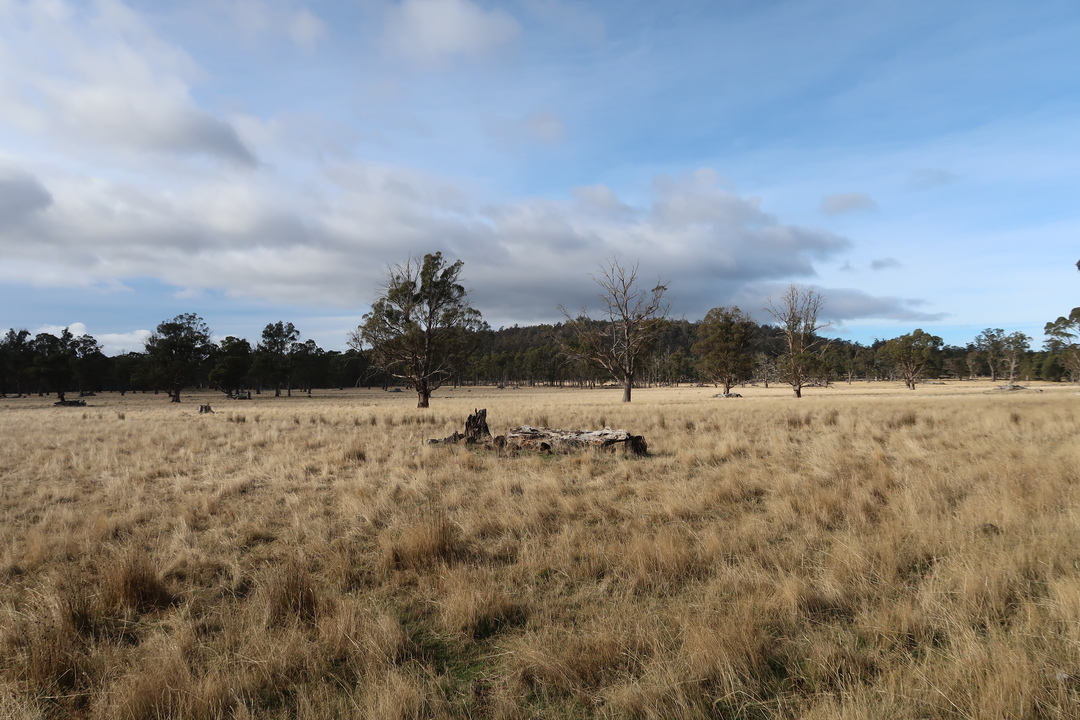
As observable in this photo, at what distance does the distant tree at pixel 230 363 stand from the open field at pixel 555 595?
74584 mm

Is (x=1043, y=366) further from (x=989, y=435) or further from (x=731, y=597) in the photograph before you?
(x=731, y=597)

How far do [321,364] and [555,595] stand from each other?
398 ft

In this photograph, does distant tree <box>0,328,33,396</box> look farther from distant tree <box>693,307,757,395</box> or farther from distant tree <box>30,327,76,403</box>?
distant tree <box>693,307,757,395</box>

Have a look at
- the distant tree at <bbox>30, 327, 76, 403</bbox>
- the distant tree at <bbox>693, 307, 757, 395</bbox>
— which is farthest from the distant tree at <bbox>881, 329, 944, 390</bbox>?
the distant tree at <bbox>30, 327, 76, 403</bbox>

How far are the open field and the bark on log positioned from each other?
101 inches

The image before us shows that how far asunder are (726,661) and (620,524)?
3374 millimetres

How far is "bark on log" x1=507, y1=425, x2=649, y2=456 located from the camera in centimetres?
1213

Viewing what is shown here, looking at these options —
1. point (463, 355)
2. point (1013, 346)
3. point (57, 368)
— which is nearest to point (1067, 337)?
point (1013, 346)

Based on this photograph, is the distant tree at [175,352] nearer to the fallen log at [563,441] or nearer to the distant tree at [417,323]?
the distant tree at [417,323]

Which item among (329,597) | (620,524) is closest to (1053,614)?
(620,524)

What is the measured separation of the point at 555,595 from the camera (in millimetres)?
4574

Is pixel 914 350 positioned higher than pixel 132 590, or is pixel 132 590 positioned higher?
pixel 914 350

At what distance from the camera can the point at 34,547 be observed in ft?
18.8

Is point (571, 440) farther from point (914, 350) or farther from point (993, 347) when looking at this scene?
point (993, 347)
